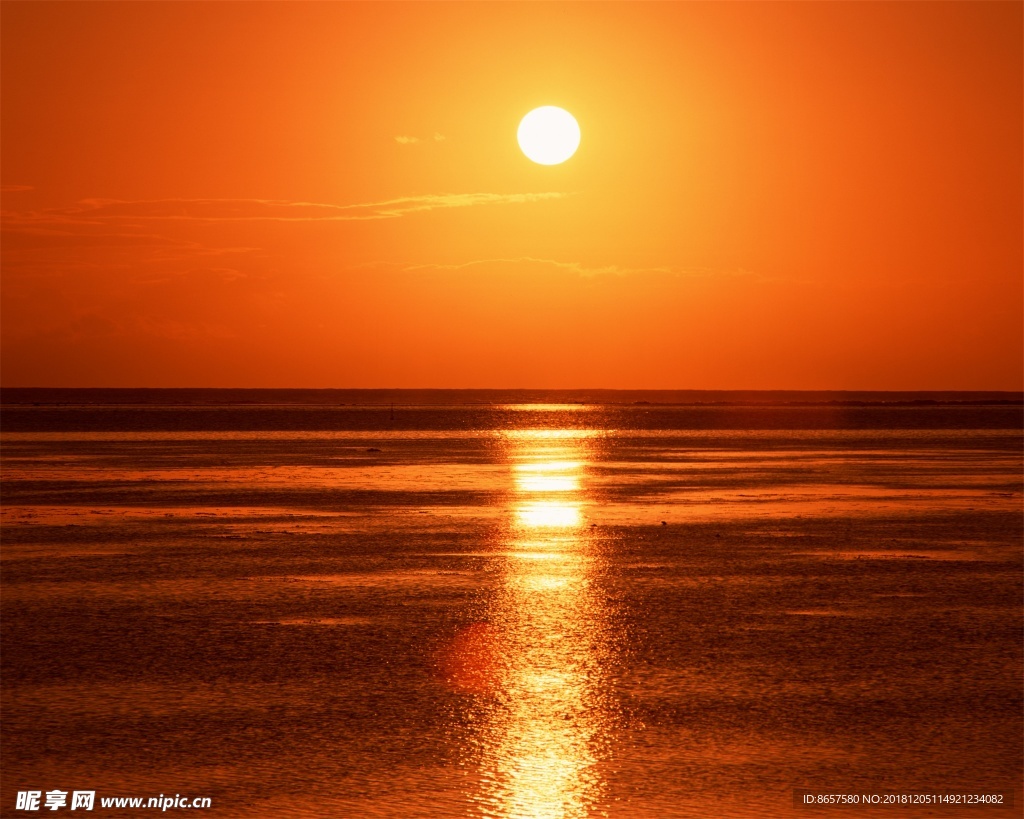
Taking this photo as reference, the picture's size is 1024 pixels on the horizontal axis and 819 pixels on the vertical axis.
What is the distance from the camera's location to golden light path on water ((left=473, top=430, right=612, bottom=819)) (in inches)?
380

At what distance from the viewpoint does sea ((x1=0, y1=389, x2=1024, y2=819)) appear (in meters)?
9.81

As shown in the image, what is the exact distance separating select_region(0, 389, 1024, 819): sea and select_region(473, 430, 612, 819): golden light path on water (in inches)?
1.7

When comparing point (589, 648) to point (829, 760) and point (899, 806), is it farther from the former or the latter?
point (899, 806)

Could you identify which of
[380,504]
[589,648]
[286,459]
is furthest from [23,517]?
[286,459]

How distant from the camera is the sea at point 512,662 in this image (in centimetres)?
981

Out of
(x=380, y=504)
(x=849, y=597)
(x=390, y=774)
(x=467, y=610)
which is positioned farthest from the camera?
(x=380, y=504)

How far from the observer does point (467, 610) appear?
17.0 meters

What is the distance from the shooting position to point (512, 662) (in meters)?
13.7

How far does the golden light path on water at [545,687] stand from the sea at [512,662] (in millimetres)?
44

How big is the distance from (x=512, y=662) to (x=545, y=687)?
119 cm

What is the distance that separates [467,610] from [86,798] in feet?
25.8

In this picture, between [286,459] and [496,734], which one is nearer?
[496,734]

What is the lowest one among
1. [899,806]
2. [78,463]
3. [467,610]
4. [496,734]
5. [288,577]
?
[899,806]

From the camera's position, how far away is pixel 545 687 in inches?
495
